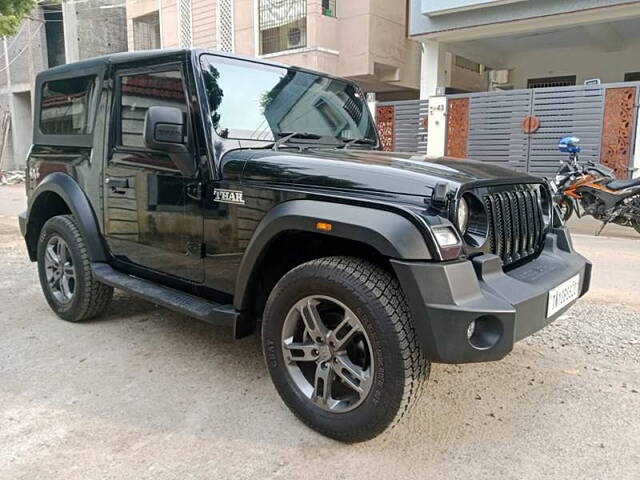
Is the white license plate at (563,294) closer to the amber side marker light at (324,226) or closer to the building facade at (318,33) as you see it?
the amber side marker light at (324,226)

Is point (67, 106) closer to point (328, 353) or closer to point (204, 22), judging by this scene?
point (328, 353)

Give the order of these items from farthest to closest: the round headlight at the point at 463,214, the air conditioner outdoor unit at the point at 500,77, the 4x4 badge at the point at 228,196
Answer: the air conditioner outdoor unit at the point at 500,77 < the 4x4 badge at the point at 228,196 < the round headlight at the point at 463,214

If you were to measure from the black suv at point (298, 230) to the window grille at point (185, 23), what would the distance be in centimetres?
1453

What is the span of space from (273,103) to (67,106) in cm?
185

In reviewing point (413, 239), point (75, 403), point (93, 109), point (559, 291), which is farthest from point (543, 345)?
point (93, 109)

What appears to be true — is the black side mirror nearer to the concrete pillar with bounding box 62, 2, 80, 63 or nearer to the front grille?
the front grille

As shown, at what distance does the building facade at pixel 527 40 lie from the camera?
10852 millimetres

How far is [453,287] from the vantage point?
→ 7.47 feet

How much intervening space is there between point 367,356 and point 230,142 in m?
1.44

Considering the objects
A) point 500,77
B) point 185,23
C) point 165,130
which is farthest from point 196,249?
point 185,23

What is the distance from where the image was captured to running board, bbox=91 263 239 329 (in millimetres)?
3037

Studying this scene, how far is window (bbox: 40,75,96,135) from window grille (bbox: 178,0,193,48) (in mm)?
14253

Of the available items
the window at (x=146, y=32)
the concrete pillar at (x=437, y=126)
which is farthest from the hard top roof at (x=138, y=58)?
the window at (x=146, y=32)

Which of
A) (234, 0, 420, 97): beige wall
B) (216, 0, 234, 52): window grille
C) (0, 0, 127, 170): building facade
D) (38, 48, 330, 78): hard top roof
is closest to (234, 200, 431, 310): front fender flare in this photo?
(38, 48, 330, 78): hard top roof
